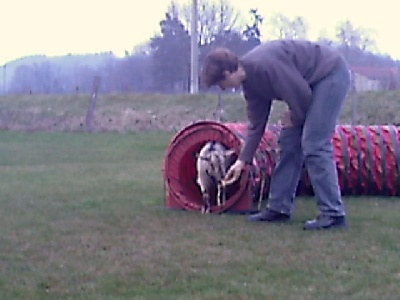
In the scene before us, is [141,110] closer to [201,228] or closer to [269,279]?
[201,228]

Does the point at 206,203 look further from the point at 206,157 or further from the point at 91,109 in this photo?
the point at 91,109

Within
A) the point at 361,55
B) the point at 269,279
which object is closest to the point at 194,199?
the point at 269,279

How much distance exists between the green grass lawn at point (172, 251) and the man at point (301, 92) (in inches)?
14.7

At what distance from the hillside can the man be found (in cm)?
1490

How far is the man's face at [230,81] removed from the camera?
18.9 feet

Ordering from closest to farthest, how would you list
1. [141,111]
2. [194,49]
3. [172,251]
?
[172,251] → [194,49] → [141,111]

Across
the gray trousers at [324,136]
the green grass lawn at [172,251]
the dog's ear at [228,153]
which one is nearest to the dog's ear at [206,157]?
the dog's ear at [228,153]

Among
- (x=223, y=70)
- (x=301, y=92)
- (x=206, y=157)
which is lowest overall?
(x=206, y=157)

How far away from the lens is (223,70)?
226 inches

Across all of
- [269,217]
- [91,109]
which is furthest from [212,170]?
[91,109]

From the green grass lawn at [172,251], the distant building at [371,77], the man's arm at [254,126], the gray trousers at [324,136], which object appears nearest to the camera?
the green grass lawn at [172,251]

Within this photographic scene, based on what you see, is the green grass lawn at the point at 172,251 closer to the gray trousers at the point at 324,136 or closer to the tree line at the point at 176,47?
the gray trousers at the point at 324,136

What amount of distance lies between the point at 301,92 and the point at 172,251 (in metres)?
1.52

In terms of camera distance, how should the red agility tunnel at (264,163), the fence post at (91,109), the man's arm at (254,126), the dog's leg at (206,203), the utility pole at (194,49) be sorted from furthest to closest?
the utility pole at (194,49), the fence post at (91,109), the red agility tunnel at (264,163), the dog's leg at (206,203), the man's arm at (254,126)
